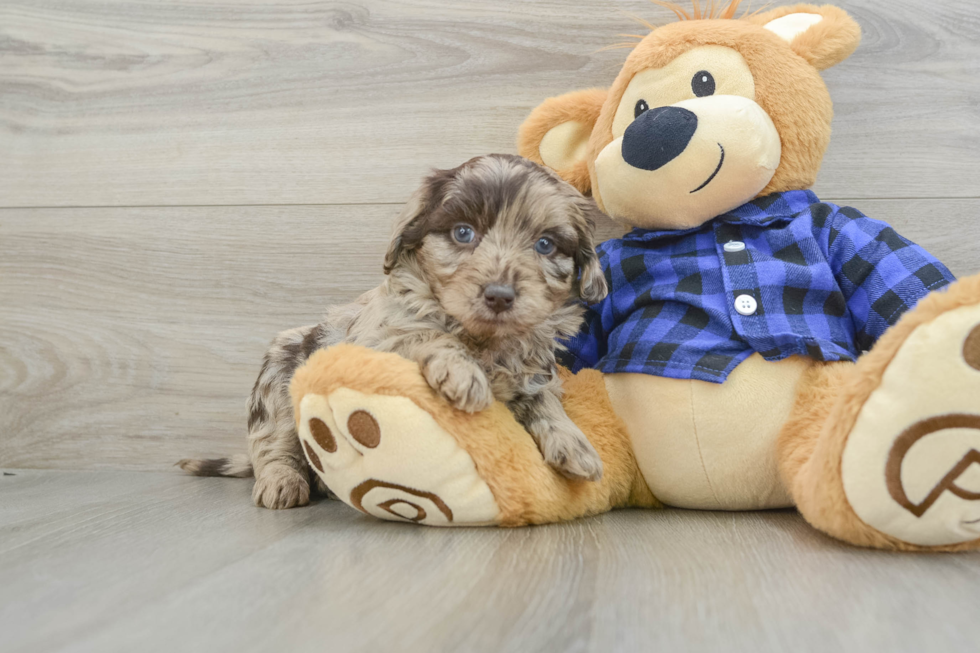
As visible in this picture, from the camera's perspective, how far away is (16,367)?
7.75 feet

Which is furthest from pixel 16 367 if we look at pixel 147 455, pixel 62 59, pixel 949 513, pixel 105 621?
pixel 949 513

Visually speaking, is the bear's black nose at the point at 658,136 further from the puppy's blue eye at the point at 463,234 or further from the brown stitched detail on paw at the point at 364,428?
the brown stitched detail on paw at the point at 364,428

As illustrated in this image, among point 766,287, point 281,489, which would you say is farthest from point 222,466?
point 766,287

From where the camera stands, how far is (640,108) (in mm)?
1677

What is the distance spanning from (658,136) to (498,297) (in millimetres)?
537

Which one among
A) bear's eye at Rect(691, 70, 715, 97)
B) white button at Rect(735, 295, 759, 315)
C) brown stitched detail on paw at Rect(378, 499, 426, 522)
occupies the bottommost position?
brown stitched detail on paw at Rect(378, 499, 426, 522)

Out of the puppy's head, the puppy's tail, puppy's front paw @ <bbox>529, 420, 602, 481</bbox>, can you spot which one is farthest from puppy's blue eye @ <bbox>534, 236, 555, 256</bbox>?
the puppy's tail

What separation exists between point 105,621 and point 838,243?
1.57 metres

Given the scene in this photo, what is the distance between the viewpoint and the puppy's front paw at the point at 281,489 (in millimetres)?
1737

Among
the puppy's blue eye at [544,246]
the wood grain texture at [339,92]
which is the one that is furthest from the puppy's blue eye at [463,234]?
the wood grain texture at [339,92]

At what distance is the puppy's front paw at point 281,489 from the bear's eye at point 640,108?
4.02ft

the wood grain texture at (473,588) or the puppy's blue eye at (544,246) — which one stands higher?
the puppy's blue eye at (544,246)

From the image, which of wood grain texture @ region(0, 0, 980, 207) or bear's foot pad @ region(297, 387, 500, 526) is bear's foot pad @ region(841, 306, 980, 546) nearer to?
bear's foot pad @ region(297, 387, 500, 526)

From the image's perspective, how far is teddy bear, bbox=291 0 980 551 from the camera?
3.77 ft
